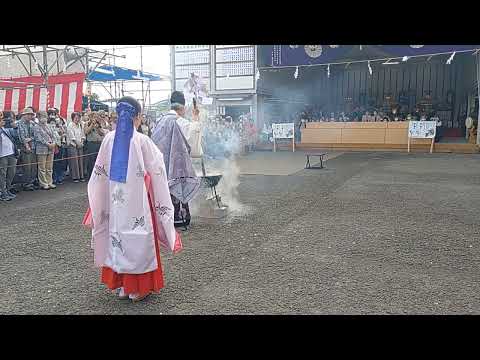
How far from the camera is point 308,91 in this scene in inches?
887

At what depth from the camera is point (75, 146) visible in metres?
9.54

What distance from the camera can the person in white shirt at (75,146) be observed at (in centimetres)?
948

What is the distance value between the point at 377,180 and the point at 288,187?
86.5 inches

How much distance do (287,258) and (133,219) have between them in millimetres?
1763

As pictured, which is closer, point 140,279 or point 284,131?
point 140,279

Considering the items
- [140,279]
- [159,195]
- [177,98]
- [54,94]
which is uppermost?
[54,94]

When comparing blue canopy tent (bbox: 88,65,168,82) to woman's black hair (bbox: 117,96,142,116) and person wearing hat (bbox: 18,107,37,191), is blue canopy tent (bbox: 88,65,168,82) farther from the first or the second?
woman's black hair (bbox: 117,96,142,116)

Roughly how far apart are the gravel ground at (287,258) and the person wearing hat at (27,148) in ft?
2.76

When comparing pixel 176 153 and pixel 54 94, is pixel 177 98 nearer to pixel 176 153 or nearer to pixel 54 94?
pixel 176 153

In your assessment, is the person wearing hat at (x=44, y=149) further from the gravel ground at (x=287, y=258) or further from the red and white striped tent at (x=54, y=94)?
the red and white striped tent at (x=54, y=94)

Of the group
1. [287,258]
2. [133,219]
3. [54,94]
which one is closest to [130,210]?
[133,219]

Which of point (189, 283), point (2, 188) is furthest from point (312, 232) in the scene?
point (2, 188)

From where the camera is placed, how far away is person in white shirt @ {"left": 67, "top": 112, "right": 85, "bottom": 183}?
9484 millimetres

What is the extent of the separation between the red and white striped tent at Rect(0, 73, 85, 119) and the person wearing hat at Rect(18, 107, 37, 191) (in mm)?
1919
